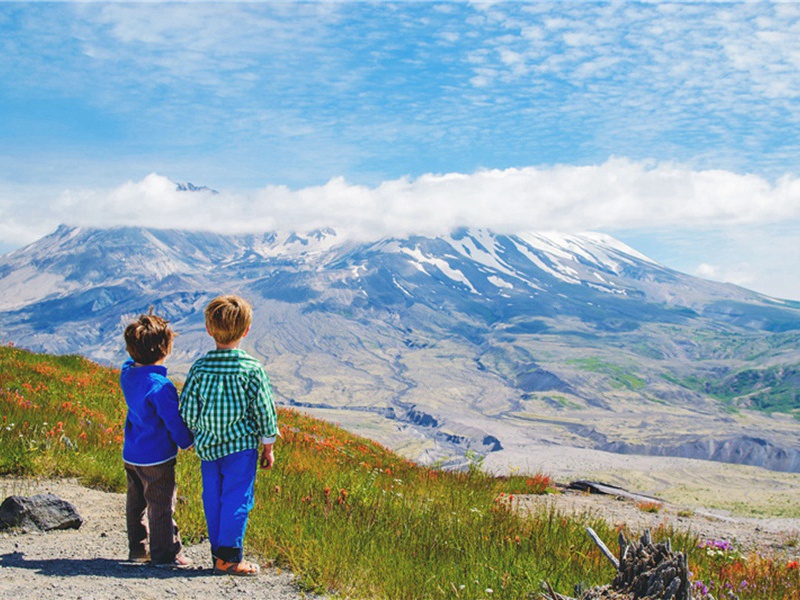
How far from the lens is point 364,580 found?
508cm

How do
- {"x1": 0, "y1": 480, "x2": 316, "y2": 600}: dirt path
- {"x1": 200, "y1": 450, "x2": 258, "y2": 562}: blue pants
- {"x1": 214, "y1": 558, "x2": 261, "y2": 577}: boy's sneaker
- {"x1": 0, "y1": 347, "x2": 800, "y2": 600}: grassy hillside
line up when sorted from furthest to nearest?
{"x1": 200, "y1": 450, "x2": 258, "y2": 562}: blue pants < {"x1": 214, "y1": 558, "x2": 261, "y2": 577}: boy's sneaker < {"x1": 0, "y1": 347, "x2": 800, "y2": 600}: grassy hillside < {"x1": 0, "y1": 480, "x2": 316, "y2": 600}: dirt path

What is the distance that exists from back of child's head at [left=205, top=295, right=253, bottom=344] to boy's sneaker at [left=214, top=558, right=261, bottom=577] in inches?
79.3

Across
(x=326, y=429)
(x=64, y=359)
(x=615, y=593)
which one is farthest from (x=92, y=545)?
(x=64, y=359)

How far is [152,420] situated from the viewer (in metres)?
5.99

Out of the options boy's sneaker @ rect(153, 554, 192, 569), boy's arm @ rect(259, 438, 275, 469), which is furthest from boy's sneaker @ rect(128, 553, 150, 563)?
boy's arm @ rect(259, 438, 275, 469)

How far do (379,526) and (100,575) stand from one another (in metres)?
2.66

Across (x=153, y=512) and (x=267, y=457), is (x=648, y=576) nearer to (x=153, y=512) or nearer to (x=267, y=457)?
(x=267, y=457)

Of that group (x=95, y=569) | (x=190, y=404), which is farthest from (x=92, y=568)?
(x=190, y=404)

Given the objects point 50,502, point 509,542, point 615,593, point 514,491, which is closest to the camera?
point 615,593

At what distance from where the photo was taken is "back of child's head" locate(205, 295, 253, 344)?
5.79 m

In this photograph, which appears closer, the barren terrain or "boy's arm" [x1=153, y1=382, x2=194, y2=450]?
the barren terrain

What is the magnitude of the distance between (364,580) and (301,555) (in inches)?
30.8

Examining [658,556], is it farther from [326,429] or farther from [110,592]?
[326,429]

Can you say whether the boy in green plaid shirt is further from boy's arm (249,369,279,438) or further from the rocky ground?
the rocky ground
